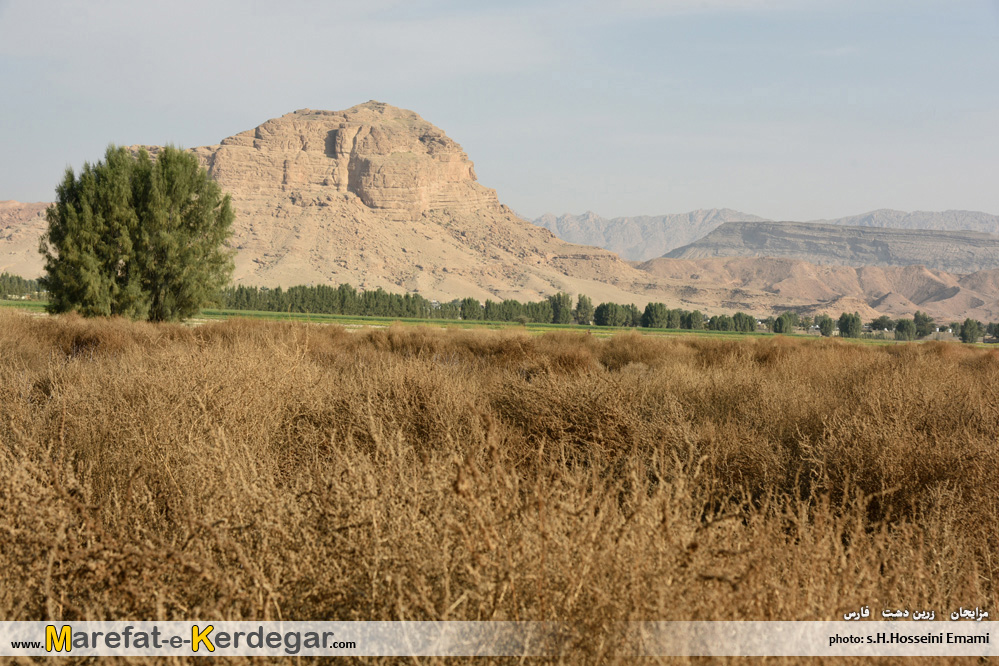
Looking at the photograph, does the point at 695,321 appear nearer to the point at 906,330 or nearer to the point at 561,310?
Answer: the point at 561,310

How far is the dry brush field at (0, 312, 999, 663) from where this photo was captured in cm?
279

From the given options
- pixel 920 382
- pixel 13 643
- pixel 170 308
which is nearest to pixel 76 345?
A: pixel 170 308

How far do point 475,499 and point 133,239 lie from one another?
106 ft

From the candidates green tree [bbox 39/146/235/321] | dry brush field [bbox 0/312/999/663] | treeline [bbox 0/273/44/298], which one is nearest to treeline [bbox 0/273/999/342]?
treeline [bbox 0/273/44/298]

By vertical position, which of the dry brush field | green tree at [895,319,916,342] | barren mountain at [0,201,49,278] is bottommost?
green tree at [895,319,916,342]

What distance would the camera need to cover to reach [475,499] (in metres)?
2.93

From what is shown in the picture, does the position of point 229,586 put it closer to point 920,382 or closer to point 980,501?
point 980,501

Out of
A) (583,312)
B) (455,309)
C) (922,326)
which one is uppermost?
(455,309)

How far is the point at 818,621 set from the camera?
8.99ft

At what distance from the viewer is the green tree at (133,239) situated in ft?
95.6

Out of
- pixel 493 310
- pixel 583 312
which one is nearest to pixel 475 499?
pixel 493 310

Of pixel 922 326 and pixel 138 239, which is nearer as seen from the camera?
pixel 138 239

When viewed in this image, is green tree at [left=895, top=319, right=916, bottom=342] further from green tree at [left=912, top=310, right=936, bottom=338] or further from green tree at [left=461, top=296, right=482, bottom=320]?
green tree at [left=461, top=296, right=482, bottom=320]

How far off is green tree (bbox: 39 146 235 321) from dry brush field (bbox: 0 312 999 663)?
22.4 m
